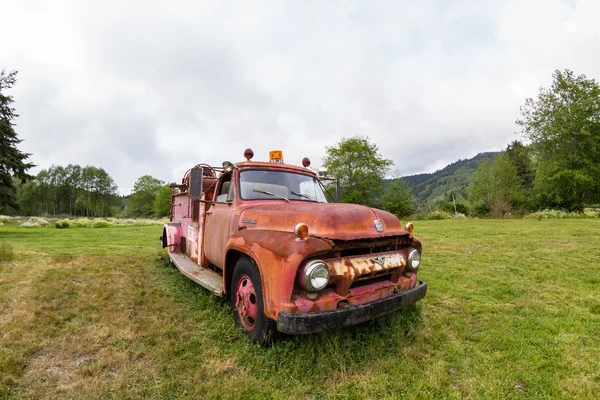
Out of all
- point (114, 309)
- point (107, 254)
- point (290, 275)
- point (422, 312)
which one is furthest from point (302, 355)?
point (107, 254)

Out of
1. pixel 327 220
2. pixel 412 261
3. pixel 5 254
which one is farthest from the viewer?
pixel 5 254

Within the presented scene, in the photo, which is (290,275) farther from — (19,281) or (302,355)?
(19,281)

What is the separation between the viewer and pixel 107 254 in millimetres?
8297

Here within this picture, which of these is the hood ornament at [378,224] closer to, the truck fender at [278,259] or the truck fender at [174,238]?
the truck fender at [278,259]

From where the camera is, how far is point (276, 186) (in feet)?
14.0

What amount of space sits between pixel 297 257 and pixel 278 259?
0.21 m

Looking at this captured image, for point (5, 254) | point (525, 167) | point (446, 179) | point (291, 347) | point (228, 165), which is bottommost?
point (291, 347)

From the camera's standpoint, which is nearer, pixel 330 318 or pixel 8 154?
pixel 330 318

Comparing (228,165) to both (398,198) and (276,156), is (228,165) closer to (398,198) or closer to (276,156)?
(276,156)

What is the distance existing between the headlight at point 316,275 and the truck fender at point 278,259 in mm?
99

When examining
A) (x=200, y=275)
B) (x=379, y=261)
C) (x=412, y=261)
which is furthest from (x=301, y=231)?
(x=200, y=275)

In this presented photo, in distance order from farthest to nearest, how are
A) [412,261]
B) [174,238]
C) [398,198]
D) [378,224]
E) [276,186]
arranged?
[398,198]
[174,238]
[276,186]
[412,261]
[378,224]

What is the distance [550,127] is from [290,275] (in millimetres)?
32755

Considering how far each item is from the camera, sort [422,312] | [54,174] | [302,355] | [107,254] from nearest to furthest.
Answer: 1. [302,355]
2. [422,312]
3. [107,254]
4. [54,174]
